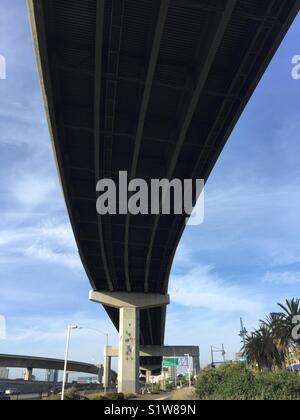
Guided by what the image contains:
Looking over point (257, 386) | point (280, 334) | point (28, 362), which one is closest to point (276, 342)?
point (280, 334)

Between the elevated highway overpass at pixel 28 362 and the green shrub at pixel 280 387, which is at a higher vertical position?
the elevated highway overpass at pixel 28 362

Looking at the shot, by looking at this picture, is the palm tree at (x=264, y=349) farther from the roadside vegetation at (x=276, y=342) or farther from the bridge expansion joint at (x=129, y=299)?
the bridge expansion joint at (x=129, y=299)

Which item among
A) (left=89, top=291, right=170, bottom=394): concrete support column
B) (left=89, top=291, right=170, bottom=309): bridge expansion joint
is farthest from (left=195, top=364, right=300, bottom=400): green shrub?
(left=89, top=291, right=170, bottom=309): bridge expansion joint

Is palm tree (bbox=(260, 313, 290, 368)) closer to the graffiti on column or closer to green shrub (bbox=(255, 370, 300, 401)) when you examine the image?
the graffiti on column

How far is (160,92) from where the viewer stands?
20562mm

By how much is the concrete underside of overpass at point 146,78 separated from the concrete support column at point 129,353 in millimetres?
26904

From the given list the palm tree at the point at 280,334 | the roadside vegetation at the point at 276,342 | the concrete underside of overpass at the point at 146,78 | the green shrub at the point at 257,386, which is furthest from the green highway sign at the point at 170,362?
the green shrub at the point at 257,386

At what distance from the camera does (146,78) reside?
1802cm

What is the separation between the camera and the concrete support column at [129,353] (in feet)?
164

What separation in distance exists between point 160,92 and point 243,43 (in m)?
4.95

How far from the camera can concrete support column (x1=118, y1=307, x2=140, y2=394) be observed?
164ft

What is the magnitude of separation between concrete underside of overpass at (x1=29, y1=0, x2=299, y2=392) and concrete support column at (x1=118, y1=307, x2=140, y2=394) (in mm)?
26904

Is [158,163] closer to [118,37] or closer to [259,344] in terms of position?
[118,37]
